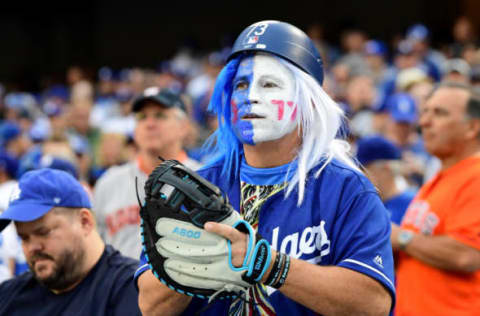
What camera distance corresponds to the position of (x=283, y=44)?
7.77ft

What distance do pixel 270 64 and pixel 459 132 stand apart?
1.71 metres

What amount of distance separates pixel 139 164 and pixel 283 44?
2.53 m

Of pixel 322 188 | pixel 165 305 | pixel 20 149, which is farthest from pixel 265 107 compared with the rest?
pixel 20 149

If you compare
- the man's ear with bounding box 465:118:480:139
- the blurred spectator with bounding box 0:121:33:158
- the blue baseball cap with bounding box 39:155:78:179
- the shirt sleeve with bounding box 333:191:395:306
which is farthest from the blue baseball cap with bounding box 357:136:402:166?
the blurred spectator with bounding box 0:121:33:158

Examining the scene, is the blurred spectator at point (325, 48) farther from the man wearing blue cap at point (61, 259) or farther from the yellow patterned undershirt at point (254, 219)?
the yellow patterned undershirt at point (254, 219)

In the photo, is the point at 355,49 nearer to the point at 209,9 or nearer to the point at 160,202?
the point at 209,9

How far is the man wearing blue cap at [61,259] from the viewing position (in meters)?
2.96

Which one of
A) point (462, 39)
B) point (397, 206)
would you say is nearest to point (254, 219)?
point (397, 206)

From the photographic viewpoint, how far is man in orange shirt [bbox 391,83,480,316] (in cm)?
334

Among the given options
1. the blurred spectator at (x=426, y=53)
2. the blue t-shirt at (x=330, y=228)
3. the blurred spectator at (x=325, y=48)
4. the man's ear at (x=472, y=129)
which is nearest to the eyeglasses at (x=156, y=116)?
the man's ear at (x=472, y=129)

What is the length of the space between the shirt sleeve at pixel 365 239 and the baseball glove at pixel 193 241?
320 millimetres

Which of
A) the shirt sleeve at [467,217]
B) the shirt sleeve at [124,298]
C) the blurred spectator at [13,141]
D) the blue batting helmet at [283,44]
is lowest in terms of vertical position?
the blurred spectator at [13,141]

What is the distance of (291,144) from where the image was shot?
2.41 meters

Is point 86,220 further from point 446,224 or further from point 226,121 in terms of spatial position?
point 446,224
